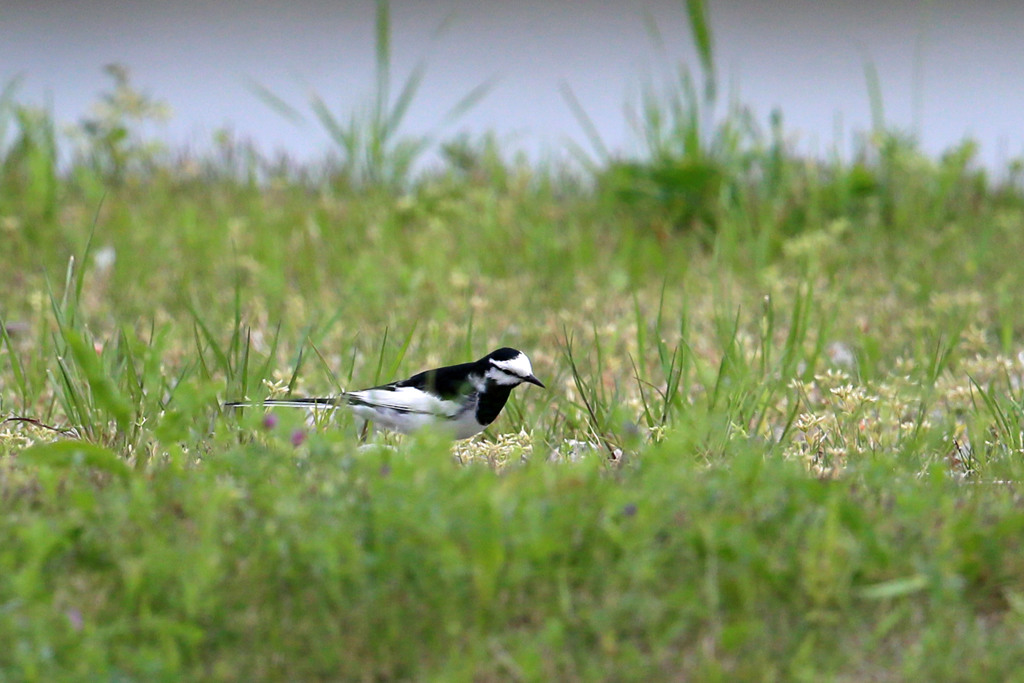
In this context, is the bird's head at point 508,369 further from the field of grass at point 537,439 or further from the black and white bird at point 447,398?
the field of grass at point 537,439

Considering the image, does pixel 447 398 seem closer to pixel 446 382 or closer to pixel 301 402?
Answer: pixel 446 382

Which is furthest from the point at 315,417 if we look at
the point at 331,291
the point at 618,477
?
the point at 331,291

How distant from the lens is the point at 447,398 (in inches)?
176

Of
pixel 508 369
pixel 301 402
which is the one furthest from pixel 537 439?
pixel 301 402

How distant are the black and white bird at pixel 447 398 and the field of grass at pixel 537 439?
13cm

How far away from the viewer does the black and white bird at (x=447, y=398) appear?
4.45 metres


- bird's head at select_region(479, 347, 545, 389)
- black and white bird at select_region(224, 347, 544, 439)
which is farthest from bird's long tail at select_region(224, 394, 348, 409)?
bird's head at select_region(479, 347, 545, 389)

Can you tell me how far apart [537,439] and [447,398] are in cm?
39

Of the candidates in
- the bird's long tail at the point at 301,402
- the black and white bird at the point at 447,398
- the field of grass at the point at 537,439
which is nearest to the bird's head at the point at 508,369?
the black and white bird at the point at 447,398

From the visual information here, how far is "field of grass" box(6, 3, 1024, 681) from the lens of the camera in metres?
2.78

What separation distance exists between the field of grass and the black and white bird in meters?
0.13

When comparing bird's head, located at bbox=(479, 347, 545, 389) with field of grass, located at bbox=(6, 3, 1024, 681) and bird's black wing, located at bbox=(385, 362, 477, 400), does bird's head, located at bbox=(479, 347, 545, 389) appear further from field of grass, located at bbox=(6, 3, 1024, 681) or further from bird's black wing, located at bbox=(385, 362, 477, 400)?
field of grass, located at bbox=(6, 3, 1024, 681)

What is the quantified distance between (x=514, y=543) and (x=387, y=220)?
16.9 feet

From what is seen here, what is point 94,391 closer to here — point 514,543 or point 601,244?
point 514,543
